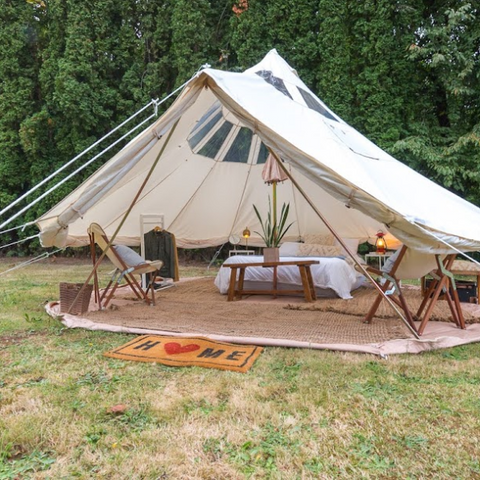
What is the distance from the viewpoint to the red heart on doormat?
102 inches

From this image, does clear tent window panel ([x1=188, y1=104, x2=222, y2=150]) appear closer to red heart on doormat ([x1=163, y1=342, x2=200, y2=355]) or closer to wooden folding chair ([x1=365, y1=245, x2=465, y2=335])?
wooden folding chair ([x1=365, y1=245, x2=465, y2=335])

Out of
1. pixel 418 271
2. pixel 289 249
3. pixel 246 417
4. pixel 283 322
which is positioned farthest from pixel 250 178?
pixel 246 417

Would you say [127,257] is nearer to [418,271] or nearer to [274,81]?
[274,81]

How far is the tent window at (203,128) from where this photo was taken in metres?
4.83

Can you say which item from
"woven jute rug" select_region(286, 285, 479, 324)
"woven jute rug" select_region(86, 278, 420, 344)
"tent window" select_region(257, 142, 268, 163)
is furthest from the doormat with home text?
"tent window" select_region(257, 142, 268, 163)

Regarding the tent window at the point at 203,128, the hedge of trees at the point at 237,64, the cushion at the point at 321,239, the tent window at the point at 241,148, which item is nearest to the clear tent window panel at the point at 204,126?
the tent window at the point at 203,128

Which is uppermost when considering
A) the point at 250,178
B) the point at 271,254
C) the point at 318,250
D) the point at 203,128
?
the point at 203,128

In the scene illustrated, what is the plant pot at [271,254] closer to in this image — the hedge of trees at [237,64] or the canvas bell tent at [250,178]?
the canvas bell tent at [250,178]

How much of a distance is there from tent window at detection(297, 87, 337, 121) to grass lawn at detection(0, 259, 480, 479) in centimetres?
265

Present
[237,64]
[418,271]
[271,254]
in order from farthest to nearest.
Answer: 1. [237,64]
2. [271,254]
3. [418,271]

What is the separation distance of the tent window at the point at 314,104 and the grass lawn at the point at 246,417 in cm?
265

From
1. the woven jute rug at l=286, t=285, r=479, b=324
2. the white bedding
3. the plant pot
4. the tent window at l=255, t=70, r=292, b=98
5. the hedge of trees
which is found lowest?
the woven jute rug at l=286, t=285, r=479, b=324

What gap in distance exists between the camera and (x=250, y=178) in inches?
245

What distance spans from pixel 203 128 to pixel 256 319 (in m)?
2.58
